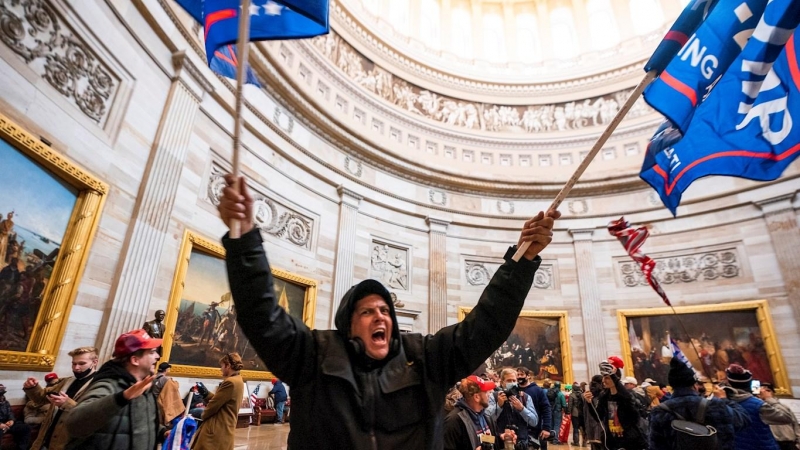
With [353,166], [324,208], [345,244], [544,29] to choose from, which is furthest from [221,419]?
[544,29]

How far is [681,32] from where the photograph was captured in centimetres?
275

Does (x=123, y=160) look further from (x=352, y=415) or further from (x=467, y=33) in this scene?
(x=467, y=33)

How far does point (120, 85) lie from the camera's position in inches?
253

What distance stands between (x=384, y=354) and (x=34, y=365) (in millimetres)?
5564

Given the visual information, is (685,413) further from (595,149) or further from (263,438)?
(263,438)

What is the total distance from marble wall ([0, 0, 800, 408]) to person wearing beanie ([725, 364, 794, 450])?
7952 mm

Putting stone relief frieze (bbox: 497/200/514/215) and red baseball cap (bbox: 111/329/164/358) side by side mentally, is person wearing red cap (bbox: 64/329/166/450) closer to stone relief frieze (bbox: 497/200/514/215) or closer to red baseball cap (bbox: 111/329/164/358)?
red baseball cap (bbox: 111/329/164/358)

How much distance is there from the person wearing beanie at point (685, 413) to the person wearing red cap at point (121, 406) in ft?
12.9

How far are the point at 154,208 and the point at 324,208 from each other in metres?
5.84

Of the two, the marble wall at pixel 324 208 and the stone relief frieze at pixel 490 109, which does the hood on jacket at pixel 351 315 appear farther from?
the stone relief frieze at pixel 490 109

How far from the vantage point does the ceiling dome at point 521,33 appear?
18062 mm

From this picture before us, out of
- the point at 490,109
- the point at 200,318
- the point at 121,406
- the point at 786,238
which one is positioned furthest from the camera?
the point at 490,109

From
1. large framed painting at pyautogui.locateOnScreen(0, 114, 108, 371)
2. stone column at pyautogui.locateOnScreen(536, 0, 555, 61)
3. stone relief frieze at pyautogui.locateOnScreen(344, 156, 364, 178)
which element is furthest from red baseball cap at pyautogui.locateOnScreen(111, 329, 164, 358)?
stone column at pyautogui.locateOnScreen(536, 0, 555, 61)

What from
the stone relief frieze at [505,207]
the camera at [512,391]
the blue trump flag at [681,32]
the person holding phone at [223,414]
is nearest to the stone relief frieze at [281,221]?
the person holding phone at [223,414]
